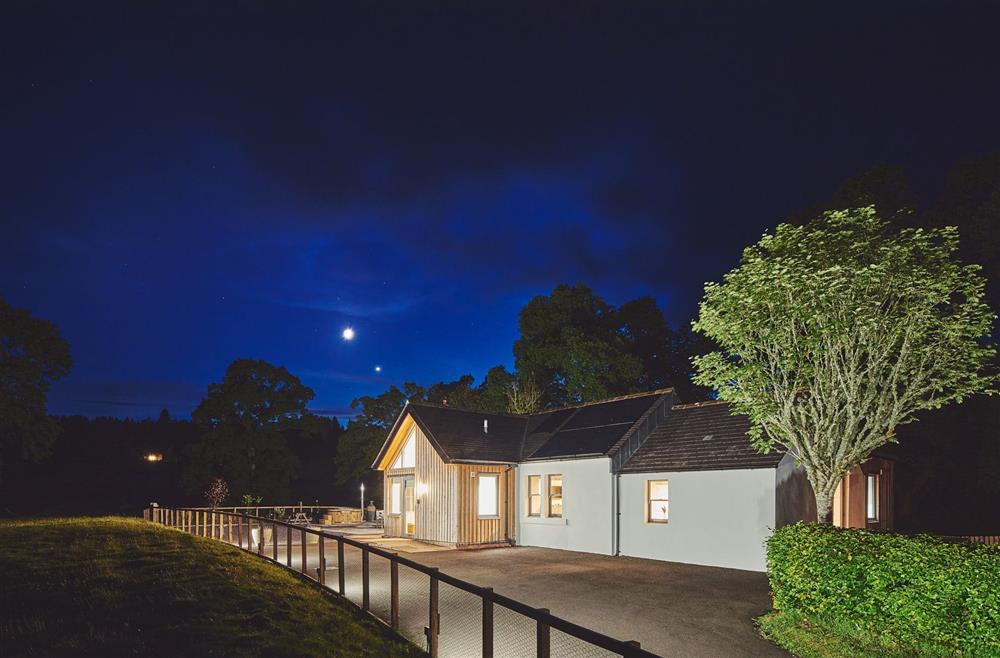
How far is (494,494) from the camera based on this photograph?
2309 centimetres

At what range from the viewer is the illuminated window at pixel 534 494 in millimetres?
22562

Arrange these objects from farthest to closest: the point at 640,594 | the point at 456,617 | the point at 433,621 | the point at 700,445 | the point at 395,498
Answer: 1. the point at 395,498
2. the point at 700,445
3. the point at 640,594
4. the point at 456,617
5. the point at 433,621

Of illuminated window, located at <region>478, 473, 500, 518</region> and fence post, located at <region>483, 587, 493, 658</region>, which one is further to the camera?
illuminated window, located at <region>478, 473, 500, 518</region>

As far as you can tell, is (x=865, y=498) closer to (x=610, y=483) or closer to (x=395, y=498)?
(x=610, y=483)

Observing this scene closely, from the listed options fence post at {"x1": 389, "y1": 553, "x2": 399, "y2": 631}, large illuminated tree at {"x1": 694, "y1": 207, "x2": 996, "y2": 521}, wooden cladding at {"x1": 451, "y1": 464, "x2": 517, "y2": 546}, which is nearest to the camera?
fence post at {"x1": 389, "y1": 553, "x2": 399, "y2": 631}

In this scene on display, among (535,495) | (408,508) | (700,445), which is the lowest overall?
(408,508)

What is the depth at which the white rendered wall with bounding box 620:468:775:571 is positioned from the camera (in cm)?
1647

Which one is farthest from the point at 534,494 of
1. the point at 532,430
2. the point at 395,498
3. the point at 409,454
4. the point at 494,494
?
the point at 395,498

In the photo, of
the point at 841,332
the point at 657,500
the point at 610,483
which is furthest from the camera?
the point at 610,483

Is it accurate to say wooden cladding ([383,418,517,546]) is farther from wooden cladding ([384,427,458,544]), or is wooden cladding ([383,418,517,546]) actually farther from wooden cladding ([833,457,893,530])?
wooden cladding ([833,457,893,530])

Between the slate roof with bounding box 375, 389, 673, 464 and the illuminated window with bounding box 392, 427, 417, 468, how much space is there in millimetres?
645

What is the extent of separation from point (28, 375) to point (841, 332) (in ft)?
130

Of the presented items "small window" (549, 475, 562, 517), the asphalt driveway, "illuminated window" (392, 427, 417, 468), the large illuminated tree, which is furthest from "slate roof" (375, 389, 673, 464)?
the large illuminated tree

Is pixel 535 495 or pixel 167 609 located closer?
pixel 167 609
